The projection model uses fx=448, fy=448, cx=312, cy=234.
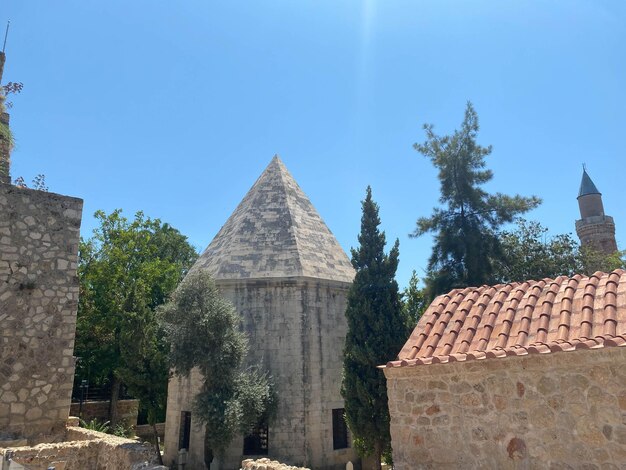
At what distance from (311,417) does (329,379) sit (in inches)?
48.0

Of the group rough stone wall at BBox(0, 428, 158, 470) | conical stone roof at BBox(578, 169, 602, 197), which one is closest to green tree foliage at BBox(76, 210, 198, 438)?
Answer: rough stone wall at BBox(0, 428, 158, 470)

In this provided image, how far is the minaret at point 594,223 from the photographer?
27.9m

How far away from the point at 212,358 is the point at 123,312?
835cm

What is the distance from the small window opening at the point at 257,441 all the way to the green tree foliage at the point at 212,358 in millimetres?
1049

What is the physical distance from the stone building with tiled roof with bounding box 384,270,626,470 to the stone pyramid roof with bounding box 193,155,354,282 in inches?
309

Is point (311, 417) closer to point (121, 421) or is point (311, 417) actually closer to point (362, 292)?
point (362, 292)

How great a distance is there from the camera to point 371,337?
11.6 metres

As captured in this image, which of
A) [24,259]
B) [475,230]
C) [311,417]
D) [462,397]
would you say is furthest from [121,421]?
[462,397]

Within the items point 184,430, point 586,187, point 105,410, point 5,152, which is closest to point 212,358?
point 184,430

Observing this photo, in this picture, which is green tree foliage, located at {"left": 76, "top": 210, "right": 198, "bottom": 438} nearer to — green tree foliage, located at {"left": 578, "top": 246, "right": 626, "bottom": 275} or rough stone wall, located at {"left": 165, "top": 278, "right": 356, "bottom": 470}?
rough stone wall, located at {"left": 165, "top": 278, "right": 356, "bottom": 470}

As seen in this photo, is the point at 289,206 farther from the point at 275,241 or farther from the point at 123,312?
the point at 123,312

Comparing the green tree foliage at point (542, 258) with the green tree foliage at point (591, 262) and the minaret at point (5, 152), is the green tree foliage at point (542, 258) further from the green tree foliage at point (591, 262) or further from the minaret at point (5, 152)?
the minaret at point (5, 152)

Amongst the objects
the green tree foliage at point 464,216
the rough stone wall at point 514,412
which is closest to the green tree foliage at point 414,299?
the green tree foliage at point 464,216

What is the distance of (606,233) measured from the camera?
91.7 ft
